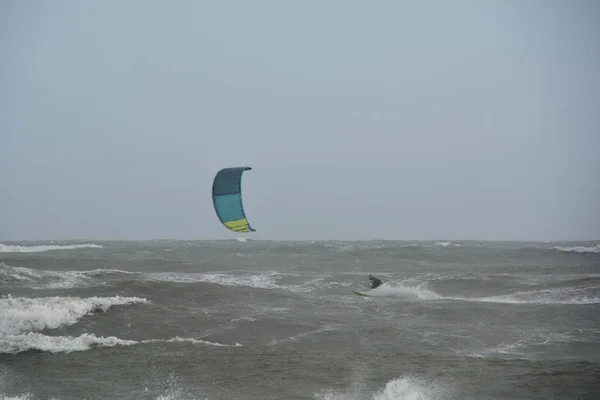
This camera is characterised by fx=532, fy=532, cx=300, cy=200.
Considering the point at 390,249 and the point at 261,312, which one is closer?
the point at 261,312

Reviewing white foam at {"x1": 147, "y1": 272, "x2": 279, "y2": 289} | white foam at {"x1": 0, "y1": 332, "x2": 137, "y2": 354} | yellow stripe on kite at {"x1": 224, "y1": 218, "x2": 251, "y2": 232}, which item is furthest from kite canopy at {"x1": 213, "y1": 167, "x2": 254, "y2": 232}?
white foam at {"x1": 147, "y1": 272, "x2": 279, "y2": 289}

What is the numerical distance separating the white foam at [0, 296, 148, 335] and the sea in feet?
0.13

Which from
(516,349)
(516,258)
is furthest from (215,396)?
(516,258)

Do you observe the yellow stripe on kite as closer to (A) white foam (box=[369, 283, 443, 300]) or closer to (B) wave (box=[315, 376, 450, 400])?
(B) wave (box=[315, 376, 450, 400])

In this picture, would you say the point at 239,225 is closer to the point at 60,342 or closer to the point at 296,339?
the point at 296,339

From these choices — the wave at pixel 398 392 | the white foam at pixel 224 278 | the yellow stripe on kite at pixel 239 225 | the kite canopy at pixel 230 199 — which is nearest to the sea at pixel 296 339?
the wave at pixel 398 392

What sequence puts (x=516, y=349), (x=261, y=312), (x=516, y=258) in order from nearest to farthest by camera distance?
(x=516, y=349) < (x=261, y=312) < (x=516, y=258)

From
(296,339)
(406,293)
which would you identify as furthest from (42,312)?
(406,293)

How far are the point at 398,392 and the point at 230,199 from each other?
519 centimetres

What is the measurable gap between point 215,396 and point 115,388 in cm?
157

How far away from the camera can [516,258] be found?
3366cm

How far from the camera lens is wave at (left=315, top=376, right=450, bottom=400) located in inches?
302

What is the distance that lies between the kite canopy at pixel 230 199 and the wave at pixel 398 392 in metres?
3.73

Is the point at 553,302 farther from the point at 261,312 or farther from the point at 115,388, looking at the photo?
the point at 115,388
